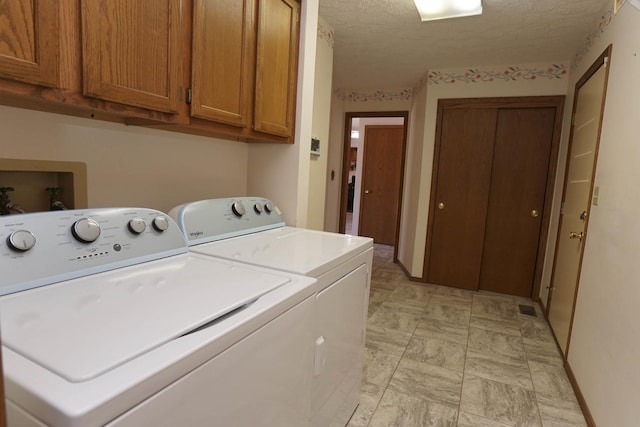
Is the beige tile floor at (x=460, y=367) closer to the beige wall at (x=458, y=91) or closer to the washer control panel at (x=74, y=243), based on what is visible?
the beige wall at (x=458, y=91)

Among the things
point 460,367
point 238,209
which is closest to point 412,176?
point 460,367

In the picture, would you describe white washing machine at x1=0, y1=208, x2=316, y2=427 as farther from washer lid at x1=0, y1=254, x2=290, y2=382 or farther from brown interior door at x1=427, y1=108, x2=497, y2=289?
brown interior door at x1=427, y1=108, x2=497, y2=289

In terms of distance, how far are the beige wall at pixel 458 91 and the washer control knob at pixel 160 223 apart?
3013 mm

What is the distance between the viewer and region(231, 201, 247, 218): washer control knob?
60.3 inches

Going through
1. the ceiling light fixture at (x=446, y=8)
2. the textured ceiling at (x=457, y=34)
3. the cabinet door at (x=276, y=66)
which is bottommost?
the cabinet door at (x=276, y=66)

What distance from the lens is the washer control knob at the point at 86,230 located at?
35.6 inches

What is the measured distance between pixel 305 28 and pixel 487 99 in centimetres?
233

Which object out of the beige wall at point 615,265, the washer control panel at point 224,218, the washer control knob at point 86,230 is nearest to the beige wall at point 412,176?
the beige wall at point 615,265

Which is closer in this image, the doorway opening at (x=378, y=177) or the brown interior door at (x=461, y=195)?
the brown interior door at (x=461, y=195)

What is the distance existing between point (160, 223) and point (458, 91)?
326 cm

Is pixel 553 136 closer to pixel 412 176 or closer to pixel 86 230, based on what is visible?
pixel 412 176

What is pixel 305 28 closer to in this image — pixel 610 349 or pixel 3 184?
pixel 3 184

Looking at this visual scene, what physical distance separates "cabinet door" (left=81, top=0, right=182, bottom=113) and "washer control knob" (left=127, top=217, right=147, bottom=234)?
35cm

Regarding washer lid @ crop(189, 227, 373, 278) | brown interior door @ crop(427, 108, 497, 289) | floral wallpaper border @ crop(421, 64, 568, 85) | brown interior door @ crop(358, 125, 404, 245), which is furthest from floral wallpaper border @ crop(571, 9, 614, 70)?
brown interior door @ crop(358, 125, 404, 245)
